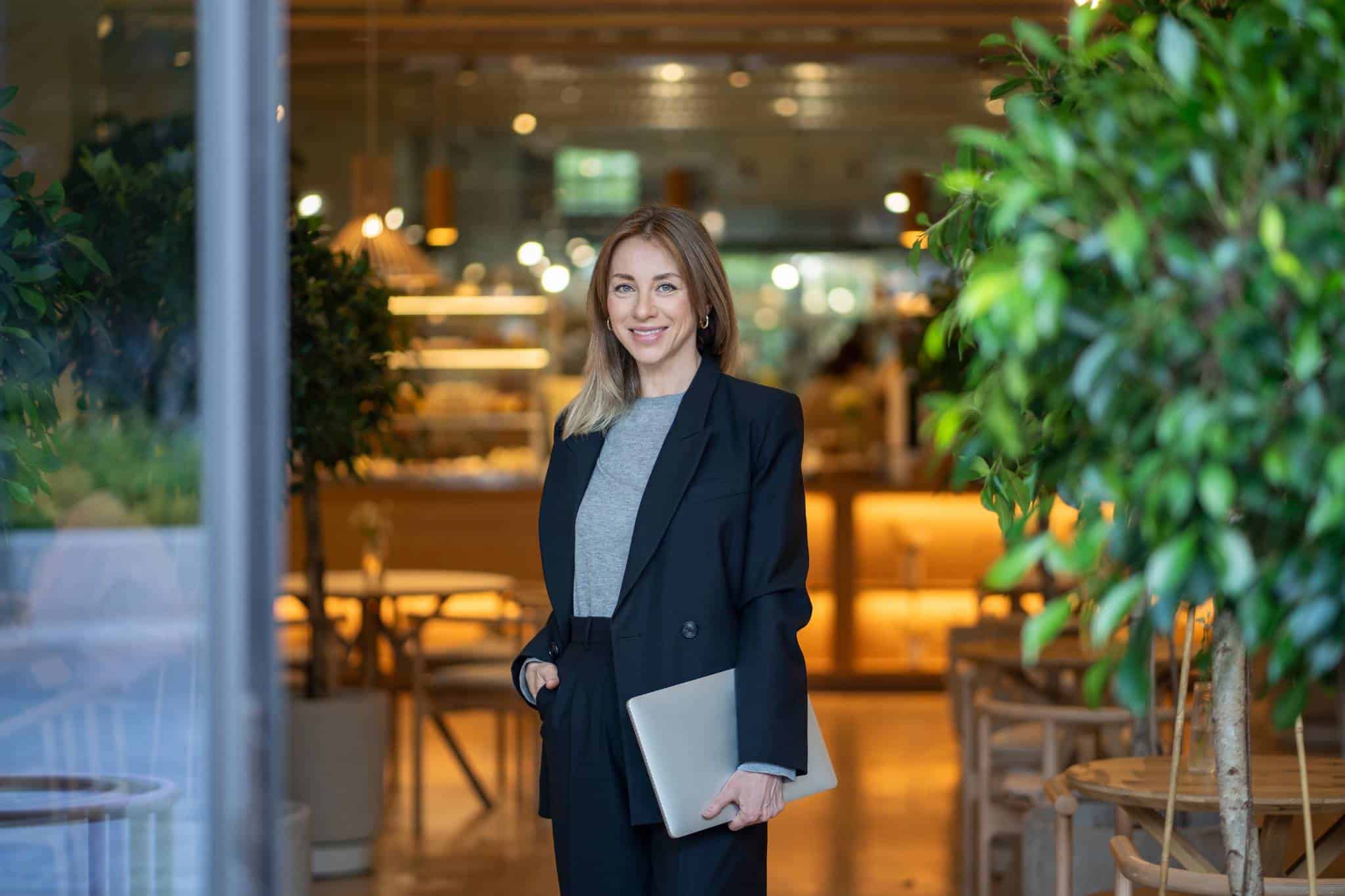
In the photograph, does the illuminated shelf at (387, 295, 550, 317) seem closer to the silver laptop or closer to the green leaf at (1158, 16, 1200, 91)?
the silver laptop

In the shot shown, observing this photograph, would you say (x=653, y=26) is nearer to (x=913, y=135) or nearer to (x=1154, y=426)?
(x=913, y=135)

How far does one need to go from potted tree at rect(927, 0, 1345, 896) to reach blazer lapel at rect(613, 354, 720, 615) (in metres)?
0.88

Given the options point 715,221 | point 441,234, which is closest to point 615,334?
point 441,234

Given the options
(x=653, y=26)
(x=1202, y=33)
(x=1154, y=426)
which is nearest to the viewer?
(x=1154, y=426)

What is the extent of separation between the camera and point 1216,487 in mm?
1365

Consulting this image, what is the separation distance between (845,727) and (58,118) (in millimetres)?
5027

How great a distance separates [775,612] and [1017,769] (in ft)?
9.20

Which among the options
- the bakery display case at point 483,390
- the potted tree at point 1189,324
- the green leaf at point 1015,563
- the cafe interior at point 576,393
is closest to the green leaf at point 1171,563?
the potted tree at point 1189,324

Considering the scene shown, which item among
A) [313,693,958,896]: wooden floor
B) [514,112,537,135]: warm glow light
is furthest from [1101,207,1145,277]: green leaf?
[514,112,537,135]: warm glow light

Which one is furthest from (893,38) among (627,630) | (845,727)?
(627,630)

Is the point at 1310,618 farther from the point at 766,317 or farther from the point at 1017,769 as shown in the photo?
the point at 766,317

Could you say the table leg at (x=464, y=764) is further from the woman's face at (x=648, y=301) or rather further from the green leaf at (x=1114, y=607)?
the green leaf at (x=1114, y=607)

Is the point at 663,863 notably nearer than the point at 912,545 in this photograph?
Yes

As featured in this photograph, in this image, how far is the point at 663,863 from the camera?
94.5 inches
